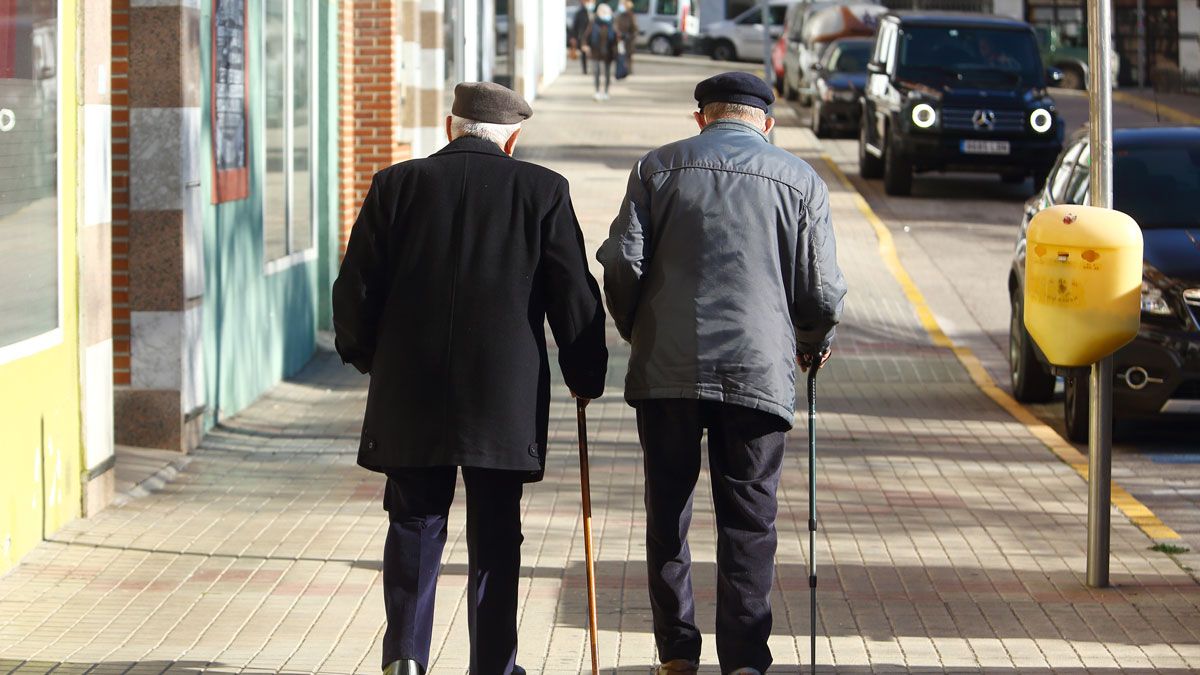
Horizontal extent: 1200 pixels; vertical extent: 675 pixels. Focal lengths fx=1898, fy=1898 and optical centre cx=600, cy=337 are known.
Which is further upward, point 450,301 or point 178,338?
point 450,301

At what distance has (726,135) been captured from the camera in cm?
587

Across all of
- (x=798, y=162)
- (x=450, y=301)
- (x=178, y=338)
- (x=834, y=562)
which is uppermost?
(x=798, y=162)

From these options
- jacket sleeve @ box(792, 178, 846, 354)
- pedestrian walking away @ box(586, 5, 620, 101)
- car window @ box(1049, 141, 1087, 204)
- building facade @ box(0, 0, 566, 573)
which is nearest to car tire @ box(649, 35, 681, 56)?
pedestrian walking away @ box(586, 5, 620, 101)

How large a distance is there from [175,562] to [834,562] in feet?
8.88

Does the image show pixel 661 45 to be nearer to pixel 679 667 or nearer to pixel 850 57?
pixel 850 57

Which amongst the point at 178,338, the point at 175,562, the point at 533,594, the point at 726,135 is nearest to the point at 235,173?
A: the point at 178,338

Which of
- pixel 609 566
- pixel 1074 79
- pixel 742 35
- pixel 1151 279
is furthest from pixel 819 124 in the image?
pixel 609 566

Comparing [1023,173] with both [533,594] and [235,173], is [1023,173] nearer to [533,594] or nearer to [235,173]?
[235,173]

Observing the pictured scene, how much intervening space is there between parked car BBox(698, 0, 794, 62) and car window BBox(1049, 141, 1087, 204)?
39.5 m

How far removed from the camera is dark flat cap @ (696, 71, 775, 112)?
5.93 metres

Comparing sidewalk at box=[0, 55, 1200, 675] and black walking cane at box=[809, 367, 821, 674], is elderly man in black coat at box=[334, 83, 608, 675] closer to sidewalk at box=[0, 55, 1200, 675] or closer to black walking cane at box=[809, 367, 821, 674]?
sidewalk at box=[0, 55, 1200, 675]

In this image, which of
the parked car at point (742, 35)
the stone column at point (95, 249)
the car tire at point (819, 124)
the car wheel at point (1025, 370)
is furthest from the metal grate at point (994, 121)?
the parked car at point (742, 35)

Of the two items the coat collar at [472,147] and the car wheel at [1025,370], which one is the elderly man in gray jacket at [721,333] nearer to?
the coat collar at [472,147]

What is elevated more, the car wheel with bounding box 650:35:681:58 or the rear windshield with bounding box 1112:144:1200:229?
the car wheel with bounding box 650:35:681:58
